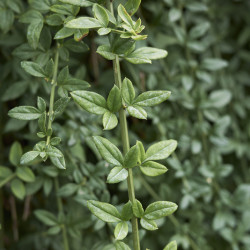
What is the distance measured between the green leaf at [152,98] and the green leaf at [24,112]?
0.18 m

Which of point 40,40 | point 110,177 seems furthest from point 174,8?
point 110,177

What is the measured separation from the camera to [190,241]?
1.07 m

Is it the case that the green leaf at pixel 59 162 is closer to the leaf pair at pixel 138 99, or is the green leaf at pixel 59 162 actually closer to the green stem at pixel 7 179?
the leaf pair at pixel 138 99

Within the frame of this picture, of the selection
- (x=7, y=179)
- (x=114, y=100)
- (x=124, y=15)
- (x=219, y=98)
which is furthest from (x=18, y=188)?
(x=219, y=98)

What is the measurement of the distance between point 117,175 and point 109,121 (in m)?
0.09

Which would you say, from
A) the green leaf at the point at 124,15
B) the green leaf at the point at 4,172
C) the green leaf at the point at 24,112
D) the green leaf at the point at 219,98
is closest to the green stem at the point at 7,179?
the green leaf at the point at 4,172

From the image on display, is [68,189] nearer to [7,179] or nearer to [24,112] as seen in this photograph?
[7,179]

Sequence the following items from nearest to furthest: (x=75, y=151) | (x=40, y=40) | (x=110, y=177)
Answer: (x=110, y=177) < (x=40, y=40) < (x=75, y=151)

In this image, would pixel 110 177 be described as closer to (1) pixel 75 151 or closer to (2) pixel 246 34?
(1) pixel 75 151

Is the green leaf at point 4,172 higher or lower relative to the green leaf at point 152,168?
lower

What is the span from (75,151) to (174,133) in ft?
1.02

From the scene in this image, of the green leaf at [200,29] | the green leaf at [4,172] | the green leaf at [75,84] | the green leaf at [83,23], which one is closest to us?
the green leaf at [83,23]

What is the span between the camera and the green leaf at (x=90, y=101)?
0.66m

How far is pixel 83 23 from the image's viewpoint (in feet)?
2.13
